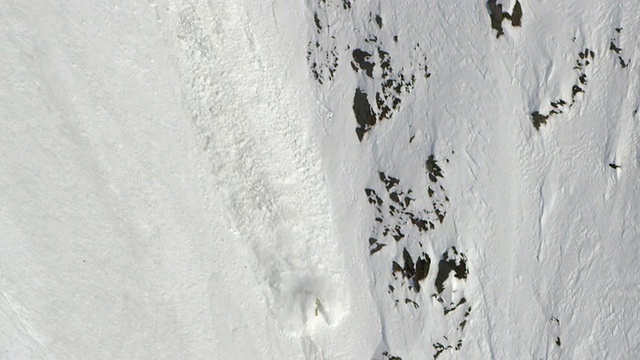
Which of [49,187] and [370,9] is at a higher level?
[370,9]

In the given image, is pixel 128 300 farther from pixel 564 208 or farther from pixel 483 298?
pixel 564 208

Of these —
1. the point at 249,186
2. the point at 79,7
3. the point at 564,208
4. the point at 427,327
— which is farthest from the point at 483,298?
the point at 79,7

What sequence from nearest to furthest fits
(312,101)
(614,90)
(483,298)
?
(614,90) < (483,298) < (312,101)

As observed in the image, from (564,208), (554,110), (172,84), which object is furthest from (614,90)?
(172,84)

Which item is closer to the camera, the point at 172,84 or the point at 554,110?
the point at 554,110

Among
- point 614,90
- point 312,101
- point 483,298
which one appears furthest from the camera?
point 312,101

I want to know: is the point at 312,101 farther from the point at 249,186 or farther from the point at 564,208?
the point at 564,208

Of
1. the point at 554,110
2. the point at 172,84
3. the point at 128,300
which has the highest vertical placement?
the point at 554,110
